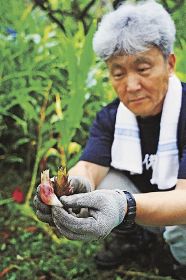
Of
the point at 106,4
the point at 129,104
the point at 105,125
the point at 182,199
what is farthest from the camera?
the point at 106,4

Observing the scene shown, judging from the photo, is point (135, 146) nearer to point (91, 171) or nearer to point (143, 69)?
point (91, 171)

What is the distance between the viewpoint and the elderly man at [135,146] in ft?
3.96

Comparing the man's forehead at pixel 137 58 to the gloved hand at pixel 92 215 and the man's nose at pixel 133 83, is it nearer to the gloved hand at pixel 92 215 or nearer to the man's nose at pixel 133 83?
the man's nose at pixel 133 83

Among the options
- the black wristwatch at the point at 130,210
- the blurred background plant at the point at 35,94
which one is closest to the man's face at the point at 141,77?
the black wristwatch at the point at 130,210

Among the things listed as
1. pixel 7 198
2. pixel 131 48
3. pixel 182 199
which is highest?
pixel 131 48

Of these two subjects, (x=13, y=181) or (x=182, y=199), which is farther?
(x=13, y=181)

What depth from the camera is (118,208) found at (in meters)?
1.20

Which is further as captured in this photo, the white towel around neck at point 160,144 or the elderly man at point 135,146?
the white towel around neck at point 160,144

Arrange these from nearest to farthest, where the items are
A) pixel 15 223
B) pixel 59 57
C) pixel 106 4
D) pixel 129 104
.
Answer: pixel 129 104
pixel 15 223
pixel 59 57
pixel 106 4

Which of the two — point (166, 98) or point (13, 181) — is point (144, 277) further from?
point (13, 181)

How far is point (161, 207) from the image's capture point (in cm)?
130

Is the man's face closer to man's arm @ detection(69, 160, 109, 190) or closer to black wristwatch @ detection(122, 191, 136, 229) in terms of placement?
man's arm @ detection(69, 160, 109, 190)

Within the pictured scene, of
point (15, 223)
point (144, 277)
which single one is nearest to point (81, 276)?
point (144, 277)

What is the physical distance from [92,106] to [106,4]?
1.17 metres
